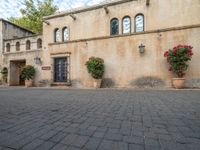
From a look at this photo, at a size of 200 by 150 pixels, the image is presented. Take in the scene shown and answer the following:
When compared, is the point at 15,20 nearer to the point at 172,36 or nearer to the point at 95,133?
the point at 172,36

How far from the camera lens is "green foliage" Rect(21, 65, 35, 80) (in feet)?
39.1

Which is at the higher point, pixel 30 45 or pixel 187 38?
pixel 30 45

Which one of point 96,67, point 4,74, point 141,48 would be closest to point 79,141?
point 96,67

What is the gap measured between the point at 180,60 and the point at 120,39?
4258 mm

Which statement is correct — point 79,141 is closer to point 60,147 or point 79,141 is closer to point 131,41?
point 60,147

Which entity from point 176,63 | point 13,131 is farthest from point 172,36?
point 13,131

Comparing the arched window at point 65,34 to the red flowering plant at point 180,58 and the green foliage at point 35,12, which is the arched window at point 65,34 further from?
the green foliage at point 35,12

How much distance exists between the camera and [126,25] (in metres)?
10.3

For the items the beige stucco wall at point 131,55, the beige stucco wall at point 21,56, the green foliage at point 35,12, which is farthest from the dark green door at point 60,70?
the green foliage at point 35,12

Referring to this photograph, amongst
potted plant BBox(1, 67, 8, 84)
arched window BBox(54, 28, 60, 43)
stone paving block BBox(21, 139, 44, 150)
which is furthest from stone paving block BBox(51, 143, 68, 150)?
potted plant BBox(1, 67, 8, 84)

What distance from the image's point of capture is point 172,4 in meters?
9.12

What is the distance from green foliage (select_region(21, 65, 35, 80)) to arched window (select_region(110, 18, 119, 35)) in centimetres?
784

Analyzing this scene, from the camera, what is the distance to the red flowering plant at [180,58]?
762 centimetres

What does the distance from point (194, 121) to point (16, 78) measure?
16.5 metres
